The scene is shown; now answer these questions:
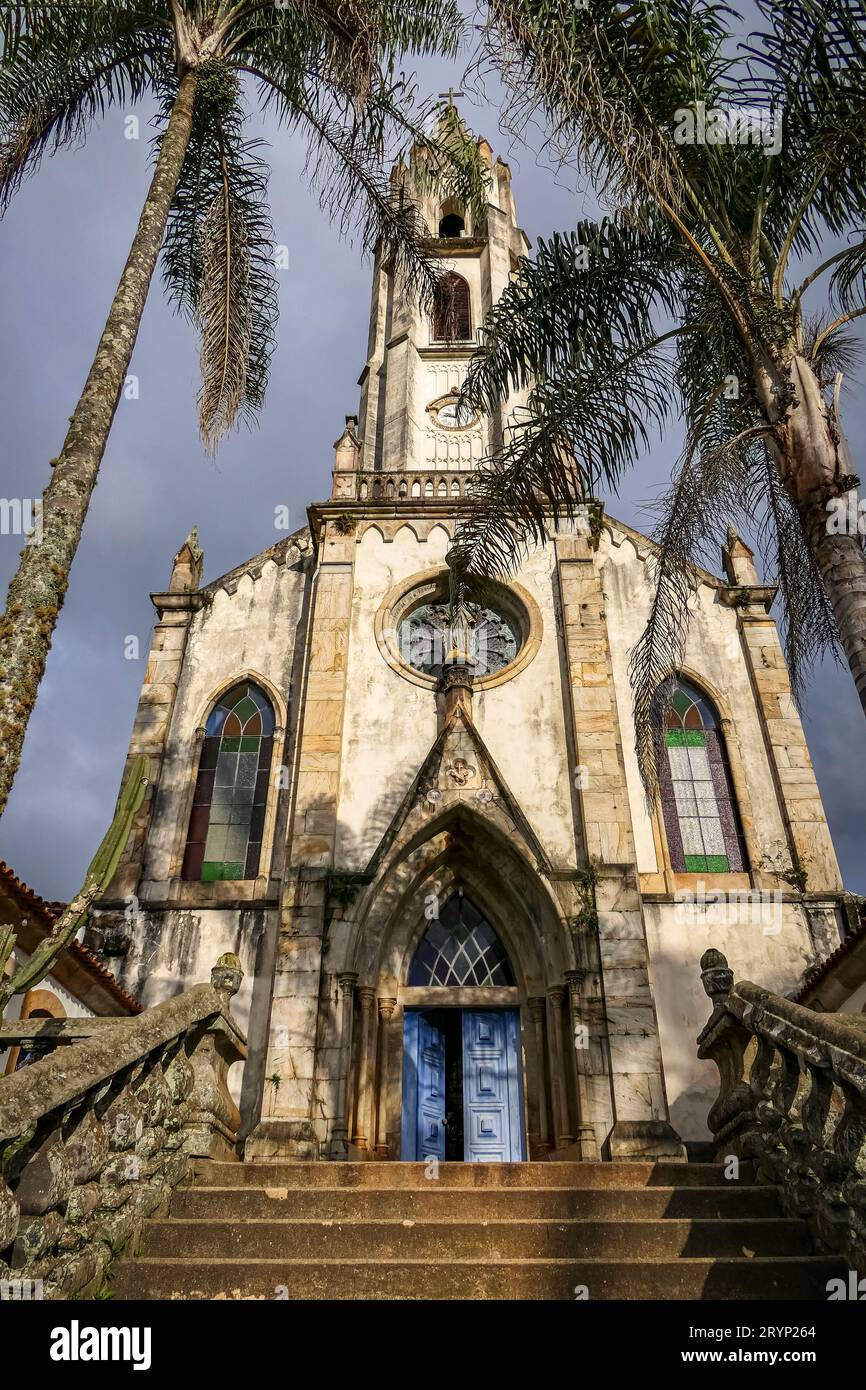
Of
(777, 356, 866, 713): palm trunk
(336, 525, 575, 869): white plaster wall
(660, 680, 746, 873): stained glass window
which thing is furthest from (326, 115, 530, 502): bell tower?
(777, 356, 866, 713): palm trunk

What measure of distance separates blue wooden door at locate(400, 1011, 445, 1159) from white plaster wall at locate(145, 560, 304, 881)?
437 cm

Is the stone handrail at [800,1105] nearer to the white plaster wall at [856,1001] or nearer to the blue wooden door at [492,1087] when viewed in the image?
the white plaster wall at [856,1001]

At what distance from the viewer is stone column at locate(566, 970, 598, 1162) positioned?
33.3 ft

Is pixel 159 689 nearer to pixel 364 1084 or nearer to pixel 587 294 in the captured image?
pixel 364 1084

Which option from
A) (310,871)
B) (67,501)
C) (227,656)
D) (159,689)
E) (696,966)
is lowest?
(696,966)

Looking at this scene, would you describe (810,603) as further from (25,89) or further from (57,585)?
(25,89)

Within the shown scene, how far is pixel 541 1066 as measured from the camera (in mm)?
11250

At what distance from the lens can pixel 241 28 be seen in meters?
10.3

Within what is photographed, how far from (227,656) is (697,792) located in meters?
7.69

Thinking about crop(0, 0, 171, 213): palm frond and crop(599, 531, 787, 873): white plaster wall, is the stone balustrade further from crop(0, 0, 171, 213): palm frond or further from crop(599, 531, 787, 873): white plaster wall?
crop(0, 0, 171, 213): palm frond

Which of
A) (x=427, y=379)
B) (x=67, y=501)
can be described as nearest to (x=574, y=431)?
(x=67, y=501)

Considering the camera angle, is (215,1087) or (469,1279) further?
(215,1087)

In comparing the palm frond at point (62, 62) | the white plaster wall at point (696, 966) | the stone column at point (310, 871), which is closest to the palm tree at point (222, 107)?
the palm frond at point (62, 62)

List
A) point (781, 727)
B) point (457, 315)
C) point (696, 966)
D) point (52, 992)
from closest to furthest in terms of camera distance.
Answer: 1. point (52, 992)
2. point (696, 966)
3. point (781, 727)
4. point (457, 315)
